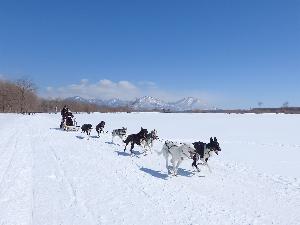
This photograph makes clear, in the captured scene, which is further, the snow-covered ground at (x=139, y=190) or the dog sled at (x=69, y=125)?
the dog sled at (x=69, y=125)

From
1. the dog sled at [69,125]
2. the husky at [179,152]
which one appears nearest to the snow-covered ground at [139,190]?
the husky at [179,152]

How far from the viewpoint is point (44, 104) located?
13550 cm

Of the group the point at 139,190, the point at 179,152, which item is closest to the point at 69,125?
the point at 179,152

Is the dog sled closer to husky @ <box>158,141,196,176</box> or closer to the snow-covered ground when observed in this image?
the snow-covered ground

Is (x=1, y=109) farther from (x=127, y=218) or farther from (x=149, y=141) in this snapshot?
(x=127, y=218)

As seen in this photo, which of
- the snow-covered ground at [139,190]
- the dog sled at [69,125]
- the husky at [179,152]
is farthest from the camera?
the dog sled at [69,125]

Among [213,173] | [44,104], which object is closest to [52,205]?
[213,173]

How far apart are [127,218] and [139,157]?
7.62m

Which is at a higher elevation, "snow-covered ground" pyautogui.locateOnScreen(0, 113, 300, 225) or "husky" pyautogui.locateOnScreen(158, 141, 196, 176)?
"husky" pyautogui.locateOnScreen(158, 141, 196, 176)

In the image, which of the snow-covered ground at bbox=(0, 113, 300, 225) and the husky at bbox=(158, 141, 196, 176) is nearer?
the snow-covered ground at bbox=(0, 113, 300, 225)

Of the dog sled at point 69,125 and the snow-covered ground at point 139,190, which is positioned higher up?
the dog sled at point 69,125

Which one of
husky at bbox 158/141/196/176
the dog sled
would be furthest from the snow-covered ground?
the dog sled

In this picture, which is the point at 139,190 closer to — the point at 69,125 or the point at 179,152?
the point at 179,152

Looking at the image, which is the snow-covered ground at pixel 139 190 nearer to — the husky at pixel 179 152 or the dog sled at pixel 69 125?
the husky at pixel 179 152
